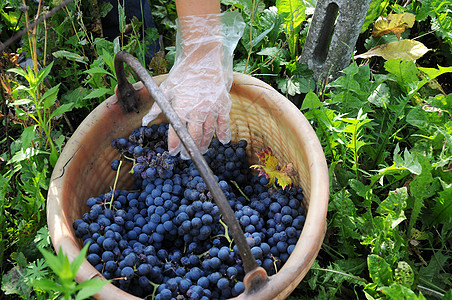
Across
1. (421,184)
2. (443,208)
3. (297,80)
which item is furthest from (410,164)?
(297,80)

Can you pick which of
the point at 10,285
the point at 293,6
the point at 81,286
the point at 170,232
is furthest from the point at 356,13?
the point at 10,285

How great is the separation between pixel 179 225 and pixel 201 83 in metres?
0.58

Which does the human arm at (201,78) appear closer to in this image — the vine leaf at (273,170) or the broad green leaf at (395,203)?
the vine leaf at (273,170)

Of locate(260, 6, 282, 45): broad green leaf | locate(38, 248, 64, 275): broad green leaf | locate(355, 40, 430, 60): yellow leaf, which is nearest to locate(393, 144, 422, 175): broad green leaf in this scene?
locate(355, 40, 430, 60): yellow leaf

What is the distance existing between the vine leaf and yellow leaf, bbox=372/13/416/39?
3.27 ft

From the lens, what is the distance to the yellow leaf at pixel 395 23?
2027 millimetres

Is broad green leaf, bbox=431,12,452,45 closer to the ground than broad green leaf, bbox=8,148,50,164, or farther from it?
farther from it

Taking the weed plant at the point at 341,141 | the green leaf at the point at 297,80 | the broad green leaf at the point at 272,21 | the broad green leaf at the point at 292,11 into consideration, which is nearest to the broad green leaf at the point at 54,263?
the weed plant at the point at 341,141

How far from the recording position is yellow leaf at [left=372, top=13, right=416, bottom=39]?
2027mm

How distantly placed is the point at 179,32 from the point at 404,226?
3.93ft

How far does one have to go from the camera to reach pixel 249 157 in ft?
5.58

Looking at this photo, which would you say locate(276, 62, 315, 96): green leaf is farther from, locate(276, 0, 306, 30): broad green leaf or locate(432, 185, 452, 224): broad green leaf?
locate(432, 185, 452, 224): broad green leaf

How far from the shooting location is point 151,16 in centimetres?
216

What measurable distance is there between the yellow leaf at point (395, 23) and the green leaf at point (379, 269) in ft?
3.98
